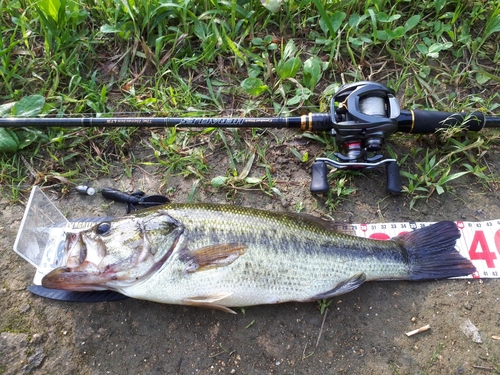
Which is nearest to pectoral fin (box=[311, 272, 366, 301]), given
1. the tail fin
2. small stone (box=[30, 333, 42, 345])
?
the tail fin

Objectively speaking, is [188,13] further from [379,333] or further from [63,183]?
[379,333]

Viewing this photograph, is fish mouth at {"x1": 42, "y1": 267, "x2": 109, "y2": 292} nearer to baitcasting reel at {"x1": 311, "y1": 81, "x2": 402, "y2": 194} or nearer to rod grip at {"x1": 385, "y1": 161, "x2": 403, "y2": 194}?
baitcasting reel at {"x1": 311, "y1": 81, "x2": 402, "y2": 194}

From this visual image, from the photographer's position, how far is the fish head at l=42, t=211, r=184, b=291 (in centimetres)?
298

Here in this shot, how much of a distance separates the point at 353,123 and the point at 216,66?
1.78 meters

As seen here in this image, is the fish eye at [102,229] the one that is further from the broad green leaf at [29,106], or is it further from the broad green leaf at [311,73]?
the broad green leaf at [311,73]

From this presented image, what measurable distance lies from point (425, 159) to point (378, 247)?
3.91ft

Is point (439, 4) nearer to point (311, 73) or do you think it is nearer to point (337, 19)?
point (337, 19)

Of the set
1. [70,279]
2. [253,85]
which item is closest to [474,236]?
[253,85]

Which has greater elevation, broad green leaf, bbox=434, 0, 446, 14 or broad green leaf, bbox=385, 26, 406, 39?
broad green leaf, bbox=434, 0, 446, 14

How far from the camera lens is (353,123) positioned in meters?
3.47

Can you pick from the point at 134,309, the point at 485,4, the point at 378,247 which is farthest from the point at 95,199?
the point at 485,4

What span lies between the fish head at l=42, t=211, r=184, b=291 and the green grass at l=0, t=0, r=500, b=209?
97 cm

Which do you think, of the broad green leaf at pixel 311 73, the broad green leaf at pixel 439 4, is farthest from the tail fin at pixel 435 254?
the broad green leaf at pixel 439 4

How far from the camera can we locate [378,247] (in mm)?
3314
